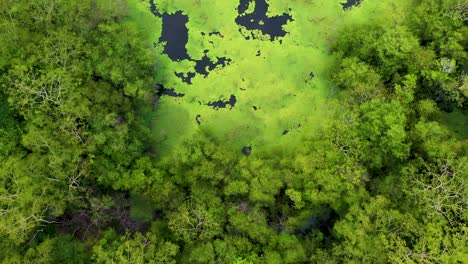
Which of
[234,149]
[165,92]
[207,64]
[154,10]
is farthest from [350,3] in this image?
[165,92]

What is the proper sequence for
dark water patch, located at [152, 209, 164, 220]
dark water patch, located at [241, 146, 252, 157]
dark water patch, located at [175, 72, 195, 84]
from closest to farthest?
dark water patch, located at [152, 209, 164, 220] → dark water patch, located at [241, 146, 252, 157] → dark water patch, located at [175, 72, 195, 84]

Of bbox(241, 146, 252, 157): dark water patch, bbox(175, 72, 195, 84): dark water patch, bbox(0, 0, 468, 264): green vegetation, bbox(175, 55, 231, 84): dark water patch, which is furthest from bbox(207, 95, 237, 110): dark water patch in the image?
bbox(241, 146, 252, 157): dark water patch

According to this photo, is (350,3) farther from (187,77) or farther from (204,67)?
(187,77)

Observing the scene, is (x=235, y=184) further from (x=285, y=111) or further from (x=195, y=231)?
(x=285, y=111)

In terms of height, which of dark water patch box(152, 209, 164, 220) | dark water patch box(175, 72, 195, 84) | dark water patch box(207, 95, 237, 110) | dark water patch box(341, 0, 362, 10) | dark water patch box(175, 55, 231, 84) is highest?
dark water patch box(341, 0, 362, 10)

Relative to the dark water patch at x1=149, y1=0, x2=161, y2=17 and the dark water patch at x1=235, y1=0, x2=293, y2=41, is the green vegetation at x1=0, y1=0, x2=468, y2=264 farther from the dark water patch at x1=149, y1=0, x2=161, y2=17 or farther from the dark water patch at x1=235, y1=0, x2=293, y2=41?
the dark water patch at x1=149, y1=0, x2=161, y2=17
